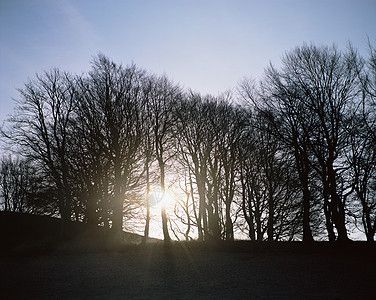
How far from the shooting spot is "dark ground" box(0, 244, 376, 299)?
980 centimetres

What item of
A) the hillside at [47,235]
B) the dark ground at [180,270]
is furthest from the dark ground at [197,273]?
the hillside at [47,235]

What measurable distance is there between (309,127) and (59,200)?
63.0 feet

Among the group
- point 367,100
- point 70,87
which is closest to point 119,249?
point 70,87

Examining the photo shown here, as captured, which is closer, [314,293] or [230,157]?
[314,293]

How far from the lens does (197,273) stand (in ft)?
42.3

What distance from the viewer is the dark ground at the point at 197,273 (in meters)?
9.80

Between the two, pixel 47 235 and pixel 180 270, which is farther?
pixel 47 235

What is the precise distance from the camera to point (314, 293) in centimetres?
945

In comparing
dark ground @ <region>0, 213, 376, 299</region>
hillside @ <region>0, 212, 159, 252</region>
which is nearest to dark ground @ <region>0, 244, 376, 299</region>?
dark ground @ <region>0, 213, 376, 299</region>

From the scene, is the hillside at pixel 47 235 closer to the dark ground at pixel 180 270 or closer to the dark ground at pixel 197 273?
the dark ground at pixel 180 270

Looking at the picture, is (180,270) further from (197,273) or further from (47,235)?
(47,235)

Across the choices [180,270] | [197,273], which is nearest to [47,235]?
[180,270]

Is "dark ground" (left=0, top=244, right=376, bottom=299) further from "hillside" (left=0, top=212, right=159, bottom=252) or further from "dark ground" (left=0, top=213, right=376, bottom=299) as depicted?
"hillside" (left=0, top=212, right=159, bottom=252)

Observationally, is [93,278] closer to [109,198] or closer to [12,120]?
[109,198]
